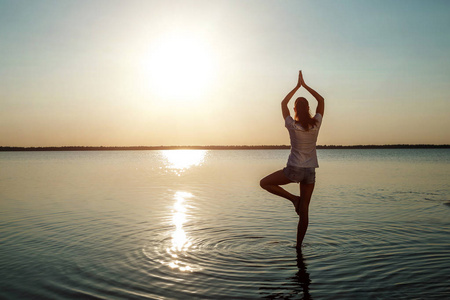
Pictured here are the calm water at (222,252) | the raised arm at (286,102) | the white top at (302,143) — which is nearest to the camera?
the calm water at (222,252)

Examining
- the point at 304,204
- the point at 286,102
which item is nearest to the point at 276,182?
the point at 304,204

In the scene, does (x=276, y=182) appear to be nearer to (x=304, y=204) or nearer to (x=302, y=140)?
(x=304, y=204)

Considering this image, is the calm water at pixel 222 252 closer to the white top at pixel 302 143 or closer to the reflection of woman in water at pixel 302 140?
the reflection of woman in water at pixel 302 140

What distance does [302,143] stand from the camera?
7.82 metres

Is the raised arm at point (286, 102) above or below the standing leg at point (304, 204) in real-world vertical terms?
above

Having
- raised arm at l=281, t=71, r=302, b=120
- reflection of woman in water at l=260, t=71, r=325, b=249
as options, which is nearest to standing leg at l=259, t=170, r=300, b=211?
reflection of woman in water at l=260, t=71, r=325, b=249

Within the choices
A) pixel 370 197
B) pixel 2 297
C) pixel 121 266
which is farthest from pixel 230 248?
pixel 370 197

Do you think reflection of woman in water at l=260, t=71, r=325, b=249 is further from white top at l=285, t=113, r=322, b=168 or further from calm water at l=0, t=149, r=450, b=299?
calm water at l=0, t=149, r=450, b=299

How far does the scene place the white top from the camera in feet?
25.4

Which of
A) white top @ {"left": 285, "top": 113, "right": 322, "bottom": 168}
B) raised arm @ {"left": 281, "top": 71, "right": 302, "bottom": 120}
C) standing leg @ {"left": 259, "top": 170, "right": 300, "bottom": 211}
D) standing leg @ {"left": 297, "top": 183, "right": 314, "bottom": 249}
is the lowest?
standing leg @ {"left": 297, "top": 183, "right": 314, "bottom": 249}

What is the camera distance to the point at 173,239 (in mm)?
10062

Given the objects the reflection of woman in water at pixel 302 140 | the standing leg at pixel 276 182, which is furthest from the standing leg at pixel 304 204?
the standing leg at pixel 276 182

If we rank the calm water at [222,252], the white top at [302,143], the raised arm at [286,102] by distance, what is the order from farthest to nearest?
the raised arm at [286,102], the white top at [302,143], the calm water at [222,252]

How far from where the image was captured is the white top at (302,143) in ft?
25.4
